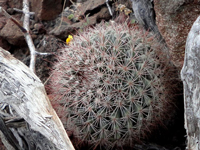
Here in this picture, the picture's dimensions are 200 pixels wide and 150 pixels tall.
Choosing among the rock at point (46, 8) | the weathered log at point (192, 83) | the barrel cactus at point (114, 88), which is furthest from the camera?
the rock at point (46, 8)

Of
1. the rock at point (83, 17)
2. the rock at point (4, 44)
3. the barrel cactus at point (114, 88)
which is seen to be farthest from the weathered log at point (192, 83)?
the rock at point (4, 44)

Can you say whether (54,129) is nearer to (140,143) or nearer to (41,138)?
(41,138)

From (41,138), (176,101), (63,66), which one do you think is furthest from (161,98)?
(41,138)

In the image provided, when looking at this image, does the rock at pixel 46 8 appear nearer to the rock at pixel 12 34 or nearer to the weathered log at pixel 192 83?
the rock at pixel 12 34

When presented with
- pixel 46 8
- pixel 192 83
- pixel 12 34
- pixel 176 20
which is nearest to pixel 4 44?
pixel 12 34

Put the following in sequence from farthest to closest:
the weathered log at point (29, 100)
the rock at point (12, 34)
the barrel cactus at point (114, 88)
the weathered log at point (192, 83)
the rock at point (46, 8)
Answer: the rock at point (46, 8), the rock at point (12, 34), the barrel cactus at point (114, 88), the weathered log at point (29, 100), the weathered log at point (192, 83)

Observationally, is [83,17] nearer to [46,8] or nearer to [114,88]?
[46,8]

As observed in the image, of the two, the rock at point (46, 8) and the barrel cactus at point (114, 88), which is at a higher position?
the rock at point (46, 8)
